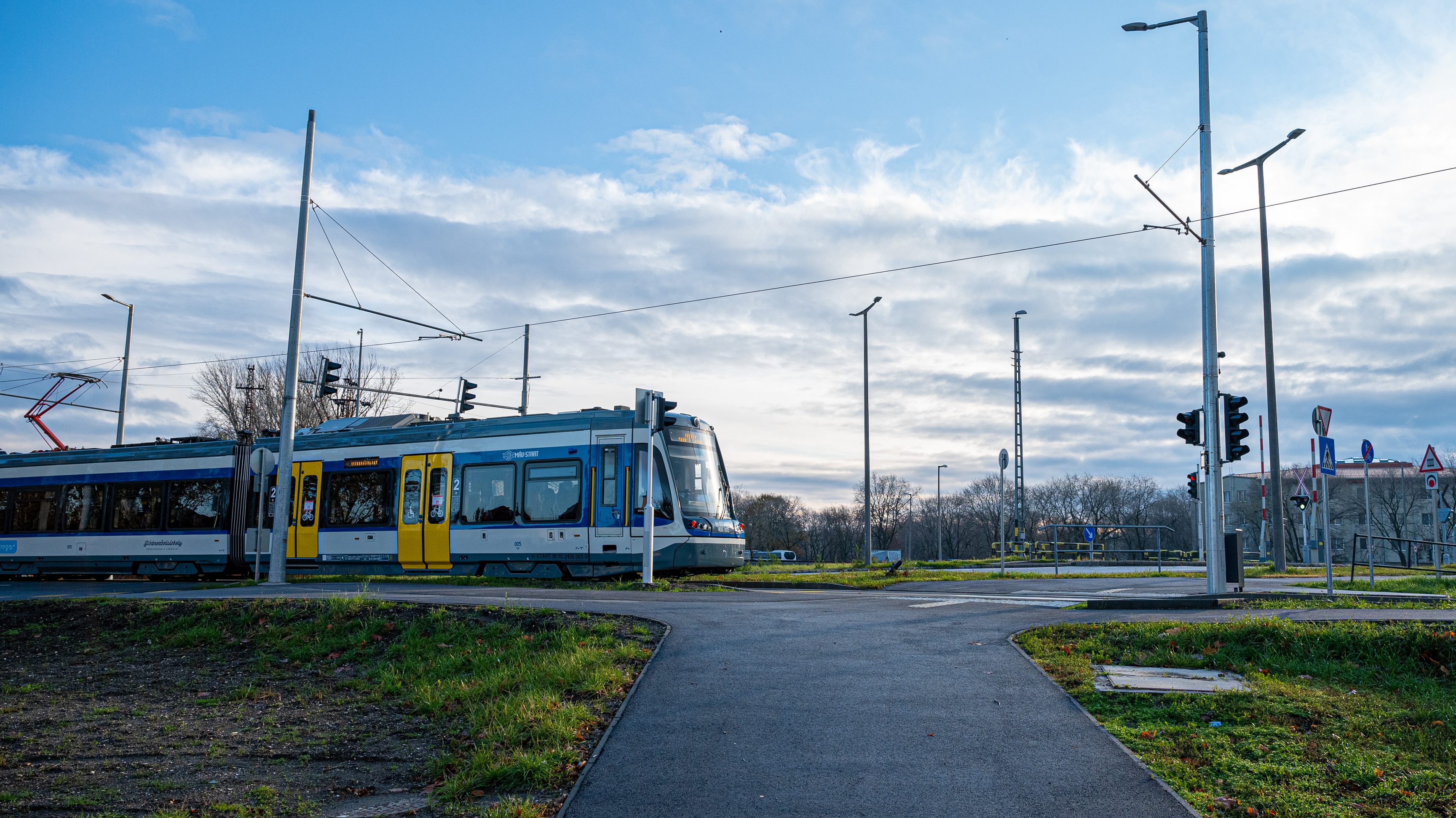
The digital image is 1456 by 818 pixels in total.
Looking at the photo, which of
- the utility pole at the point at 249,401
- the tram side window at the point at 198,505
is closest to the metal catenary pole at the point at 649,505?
the tram side window at the point at 198,505

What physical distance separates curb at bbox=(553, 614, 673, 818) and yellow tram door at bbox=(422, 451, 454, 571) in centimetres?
1192

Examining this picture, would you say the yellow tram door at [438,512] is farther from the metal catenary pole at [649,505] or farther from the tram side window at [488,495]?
the metal catenary pole at [649,505]

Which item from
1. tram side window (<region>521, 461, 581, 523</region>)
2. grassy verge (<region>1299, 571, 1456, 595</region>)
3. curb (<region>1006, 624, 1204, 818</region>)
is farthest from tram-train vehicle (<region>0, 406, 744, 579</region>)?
grassy verge (<region>1299, 571, 1456, 595</region>)

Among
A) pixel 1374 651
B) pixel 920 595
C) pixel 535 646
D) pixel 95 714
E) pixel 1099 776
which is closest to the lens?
pixel 1099 776

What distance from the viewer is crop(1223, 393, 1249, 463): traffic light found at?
50.5 ft

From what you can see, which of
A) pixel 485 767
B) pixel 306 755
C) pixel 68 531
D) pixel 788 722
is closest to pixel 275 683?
pixel 306 755

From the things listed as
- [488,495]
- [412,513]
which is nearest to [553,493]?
[488,495]

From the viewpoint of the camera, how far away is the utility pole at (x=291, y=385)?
1925cm

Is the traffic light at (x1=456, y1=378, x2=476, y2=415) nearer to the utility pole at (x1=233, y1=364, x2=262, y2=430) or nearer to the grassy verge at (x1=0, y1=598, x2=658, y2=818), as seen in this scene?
the grassy verge at (x1=0, y1=598, x2=658, y2=818)

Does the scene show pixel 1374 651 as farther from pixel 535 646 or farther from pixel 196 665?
pixel 196 665

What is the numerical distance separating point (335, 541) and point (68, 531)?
27.8 ft

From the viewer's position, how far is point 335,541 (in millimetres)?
21812

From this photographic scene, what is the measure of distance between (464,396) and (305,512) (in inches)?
276

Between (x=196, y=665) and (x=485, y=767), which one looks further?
(x=196, y=665)
